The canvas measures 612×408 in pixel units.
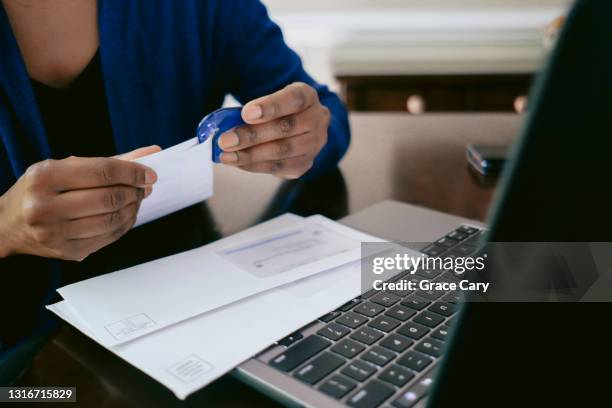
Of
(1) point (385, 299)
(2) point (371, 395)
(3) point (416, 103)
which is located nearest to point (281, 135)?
(1) point (385, 299)

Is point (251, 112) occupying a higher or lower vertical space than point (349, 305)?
higher

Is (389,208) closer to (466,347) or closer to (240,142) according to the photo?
(240,142)

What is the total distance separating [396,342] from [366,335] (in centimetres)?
2

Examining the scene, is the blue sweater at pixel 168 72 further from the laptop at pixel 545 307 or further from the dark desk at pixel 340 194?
the laptop at pixel 545 307

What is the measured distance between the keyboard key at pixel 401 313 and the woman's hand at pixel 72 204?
27cm

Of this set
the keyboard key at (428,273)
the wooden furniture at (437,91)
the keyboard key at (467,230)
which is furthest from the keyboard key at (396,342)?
the wooden furniture at (437,91)

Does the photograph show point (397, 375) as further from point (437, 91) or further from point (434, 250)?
point (437, 91)

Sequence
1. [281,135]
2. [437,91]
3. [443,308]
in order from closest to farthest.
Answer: [443,308] → [281,135] → [437,91]

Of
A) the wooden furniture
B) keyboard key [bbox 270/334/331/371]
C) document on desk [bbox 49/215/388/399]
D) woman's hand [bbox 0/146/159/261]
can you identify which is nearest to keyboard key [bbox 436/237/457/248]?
document on desk [bbox 49/215/388/399]

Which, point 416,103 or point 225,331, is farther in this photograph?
point 416,103

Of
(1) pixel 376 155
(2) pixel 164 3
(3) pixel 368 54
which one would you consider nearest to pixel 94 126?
(2) pixel 164 3

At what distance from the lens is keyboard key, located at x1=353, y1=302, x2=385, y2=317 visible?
428 mm

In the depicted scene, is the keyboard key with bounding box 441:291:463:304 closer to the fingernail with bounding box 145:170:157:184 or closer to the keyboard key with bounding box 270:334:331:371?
the keyboard key with bounding box 270:334:331:371

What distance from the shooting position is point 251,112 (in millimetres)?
596
